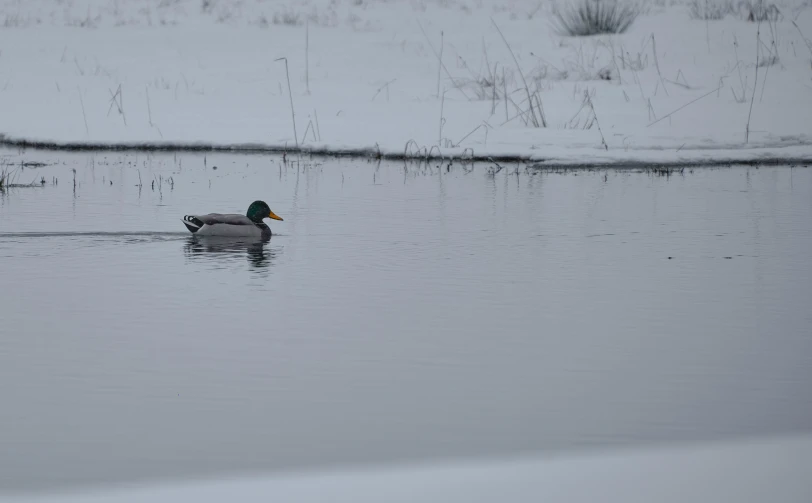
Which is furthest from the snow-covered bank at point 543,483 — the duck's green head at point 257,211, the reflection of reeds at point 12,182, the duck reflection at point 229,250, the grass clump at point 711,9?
the grass clump at point 711,9

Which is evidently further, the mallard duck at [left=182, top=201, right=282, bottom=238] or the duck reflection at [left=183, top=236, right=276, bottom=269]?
the mallard duck at [left=182, top=201, right=282, bottom=238]

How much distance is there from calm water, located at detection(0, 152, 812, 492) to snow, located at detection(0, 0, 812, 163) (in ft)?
15.1

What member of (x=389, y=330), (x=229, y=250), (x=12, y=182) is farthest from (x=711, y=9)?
(x=389, y=330)

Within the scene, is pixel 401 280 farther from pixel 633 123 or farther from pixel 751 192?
pixel 633 123

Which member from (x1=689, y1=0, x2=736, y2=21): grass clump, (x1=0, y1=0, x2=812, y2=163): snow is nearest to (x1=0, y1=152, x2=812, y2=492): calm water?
(x1=0, y1=0, x2=812, y2=163): snow

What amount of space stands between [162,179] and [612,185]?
186 inches

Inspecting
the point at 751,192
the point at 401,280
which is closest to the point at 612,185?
the point at 751,192

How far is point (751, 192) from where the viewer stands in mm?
11758

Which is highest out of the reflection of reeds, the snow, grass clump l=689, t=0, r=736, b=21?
grass clump l=689, t=0, r=736, b=21

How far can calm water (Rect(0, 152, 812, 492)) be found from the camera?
4.26 meters

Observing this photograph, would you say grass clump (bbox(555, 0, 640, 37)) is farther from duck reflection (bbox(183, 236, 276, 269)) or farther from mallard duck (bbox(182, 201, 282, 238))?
duck reflection (bbox(183, 236, 276, 269))

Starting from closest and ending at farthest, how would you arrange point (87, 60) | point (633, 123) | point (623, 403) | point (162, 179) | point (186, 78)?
point (623, 403) → point (162, 179) → point (633, 123) → point (186, 78) → point (87, 60)

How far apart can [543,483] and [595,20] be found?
20.4 meters

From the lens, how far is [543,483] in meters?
3.70
